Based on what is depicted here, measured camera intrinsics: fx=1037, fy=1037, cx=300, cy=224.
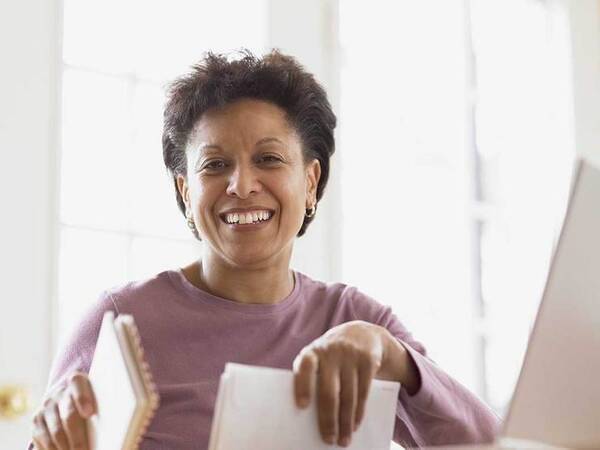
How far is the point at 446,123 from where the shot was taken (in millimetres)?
3699

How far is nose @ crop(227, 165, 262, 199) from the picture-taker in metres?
1.54

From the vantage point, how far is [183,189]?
1.74m

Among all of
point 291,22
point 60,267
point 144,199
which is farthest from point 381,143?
point 60,267

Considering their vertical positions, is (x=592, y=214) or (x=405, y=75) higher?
(x=405, y=75)

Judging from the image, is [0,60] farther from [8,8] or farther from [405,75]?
[405,75]

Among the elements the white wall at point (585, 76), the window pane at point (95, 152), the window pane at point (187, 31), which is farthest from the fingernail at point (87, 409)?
the white wall at point (585, 76)

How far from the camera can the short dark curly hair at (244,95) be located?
1621 millimetres

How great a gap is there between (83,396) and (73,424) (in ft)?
0.13

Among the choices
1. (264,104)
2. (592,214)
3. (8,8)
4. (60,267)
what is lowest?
(60,267)

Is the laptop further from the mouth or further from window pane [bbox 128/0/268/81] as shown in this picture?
window pane [bbox 128/0/268/81]

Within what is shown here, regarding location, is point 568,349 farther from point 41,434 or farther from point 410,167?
point 410,167

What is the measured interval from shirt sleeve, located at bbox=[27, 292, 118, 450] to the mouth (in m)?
0.21

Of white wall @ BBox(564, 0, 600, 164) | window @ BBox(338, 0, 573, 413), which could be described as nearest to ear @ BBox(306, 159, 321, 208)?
window @ BBox(338, 0, 573, 413)

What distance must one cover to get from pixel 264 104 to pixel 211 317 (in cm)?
35
